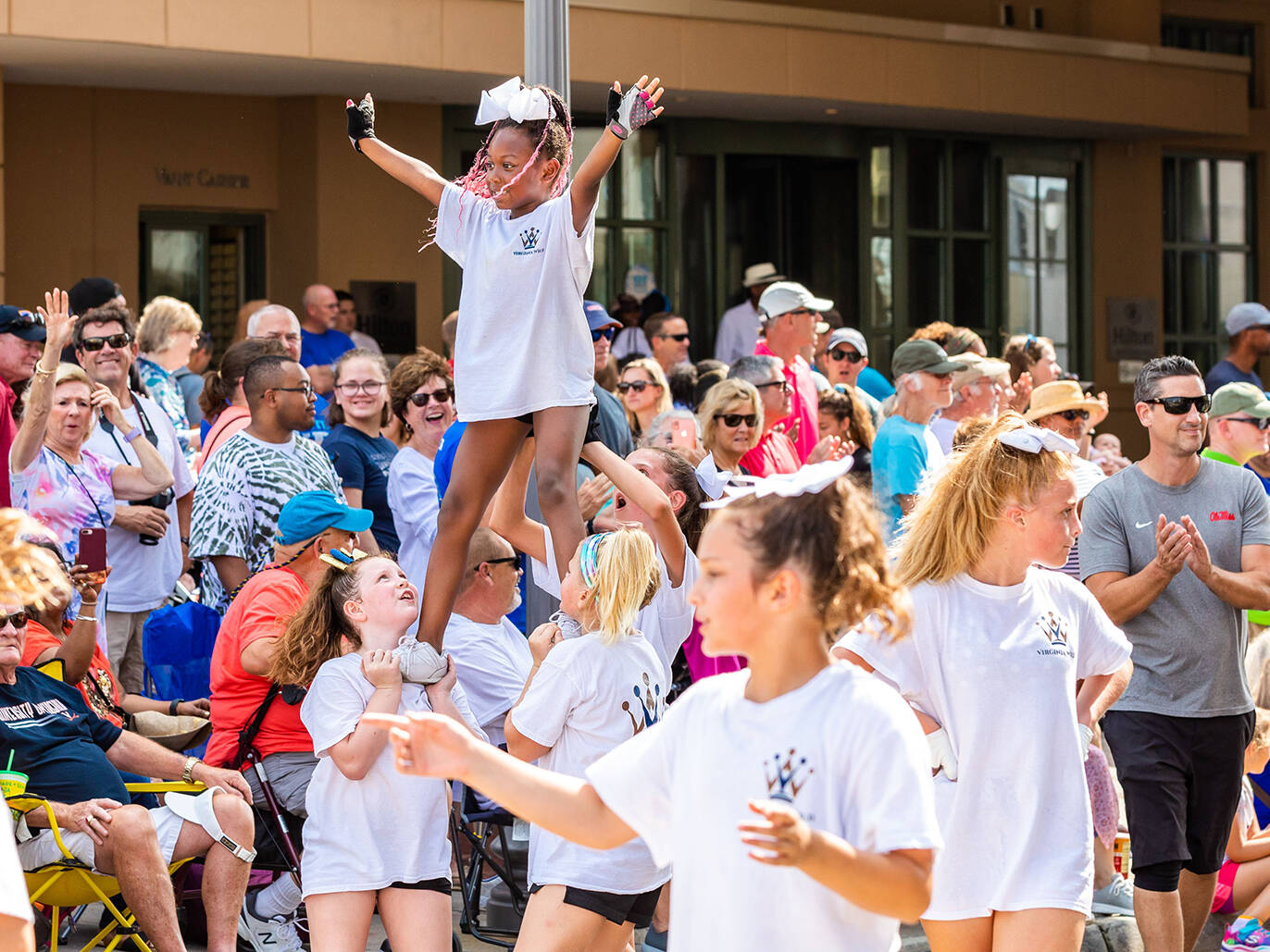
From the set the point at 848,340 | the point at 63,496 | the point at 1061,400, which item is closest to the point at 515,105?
the point at 63,496

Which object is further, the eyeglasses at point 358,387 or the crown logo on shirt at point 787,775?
the eyeglasses at point 358,387

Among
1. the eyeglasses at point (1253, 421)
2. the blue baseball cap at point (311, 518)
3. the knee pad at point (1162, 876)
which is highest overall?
the eyeglasses at point (1253, 421)

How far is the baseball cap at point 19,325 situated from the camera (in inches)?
290

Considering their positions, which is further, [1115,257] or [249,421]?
[1115,257]

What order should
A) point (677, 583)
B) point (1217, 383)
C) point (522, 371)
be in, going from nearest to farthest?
1. point (522, 371)
2. point (677, 583)
3. point (1217, 383)

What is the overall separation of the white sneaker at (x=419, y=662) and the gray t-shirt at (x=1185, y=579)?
2330 mm

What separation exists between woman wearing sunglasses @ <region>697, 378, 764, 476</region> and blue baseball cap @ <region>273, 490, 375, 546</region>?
2022 millimetres

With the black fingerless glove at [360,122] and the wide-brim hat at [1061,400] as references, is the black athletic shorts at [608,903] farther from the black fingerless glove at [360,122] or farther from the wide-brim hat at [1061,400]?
the wide-brim hat at [1061,400]

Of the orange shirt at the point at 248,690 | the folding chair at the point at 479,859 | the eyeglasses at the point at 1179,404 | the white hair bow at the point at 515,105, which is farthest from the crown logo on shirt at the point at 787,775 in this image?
the eyeglasses at the point at 1179,404

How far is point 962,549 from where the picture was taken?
4141 millimetres

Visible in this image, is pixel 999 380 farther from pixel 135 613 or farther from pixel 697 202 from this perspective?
pixel 697 202

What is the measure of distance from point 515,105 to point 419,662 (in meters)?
1.67

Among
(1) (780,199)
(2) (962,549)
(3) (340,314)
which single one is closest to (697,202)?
(1) (780,199)

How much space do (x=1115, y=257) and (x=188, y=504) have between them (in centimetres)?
1228
